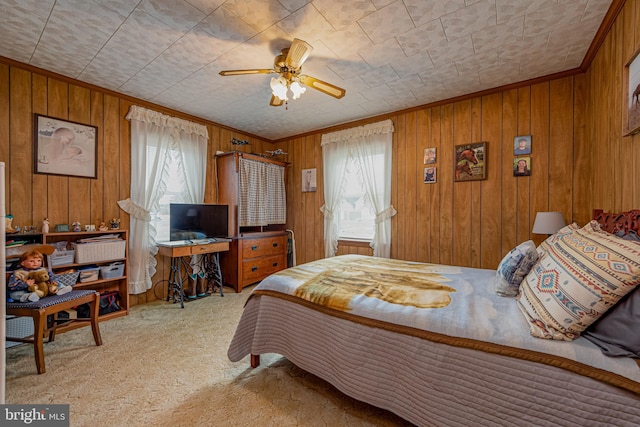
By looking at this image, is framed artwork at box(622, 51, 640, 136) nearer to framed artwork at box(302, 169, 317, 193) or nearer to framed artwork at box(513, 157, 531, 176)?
framed artwork at box(513, 157, 531, 176)

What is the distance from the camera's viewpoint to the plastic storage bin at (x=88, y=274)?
8.89 feet

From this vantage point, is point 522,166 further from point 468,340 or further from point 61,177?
point 61,177

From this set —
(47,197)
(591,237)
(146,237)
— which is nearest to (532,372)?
(591,237)

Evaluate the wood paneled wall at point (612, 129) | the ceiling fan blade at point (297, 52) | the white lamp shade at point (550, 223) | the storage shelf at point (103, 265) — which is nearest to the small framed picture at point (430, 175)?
the white lamp shade at point (550, 223)

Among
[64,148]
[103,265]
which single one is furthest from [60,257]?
[64,148]

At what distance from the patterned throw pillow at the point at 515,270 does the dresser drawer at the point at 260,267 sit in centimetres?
318

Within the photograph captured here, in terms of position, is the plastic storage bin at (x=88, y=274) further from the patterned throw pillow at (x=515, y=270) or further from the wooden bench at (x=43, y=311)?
the patterned throw pillow at (x=515, y=270)

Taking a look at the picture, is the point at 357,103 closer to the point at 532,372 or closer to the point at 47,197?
the point at 532,372

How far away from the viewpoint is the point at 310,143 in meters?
4.53

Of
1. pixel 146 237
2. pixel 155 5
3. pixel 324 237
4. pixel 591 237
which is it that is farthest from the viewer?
pixel 324 237

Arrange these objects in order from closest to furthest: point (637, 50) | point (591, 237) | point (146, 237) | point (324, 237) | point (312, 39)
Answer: point (591, 237) → point (637, 50) → point (312, 39) → point (146, 237) → point (324, 237)

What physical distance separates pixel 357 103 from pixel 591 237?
2682 millimetres

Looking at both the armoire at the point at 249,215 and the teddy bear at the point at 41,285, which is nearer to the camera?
the teddy bear at the point at 41,285

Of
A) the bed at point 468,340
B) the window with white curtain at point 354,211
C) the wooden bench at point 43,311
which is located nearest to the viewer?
the bed at point 468,340
